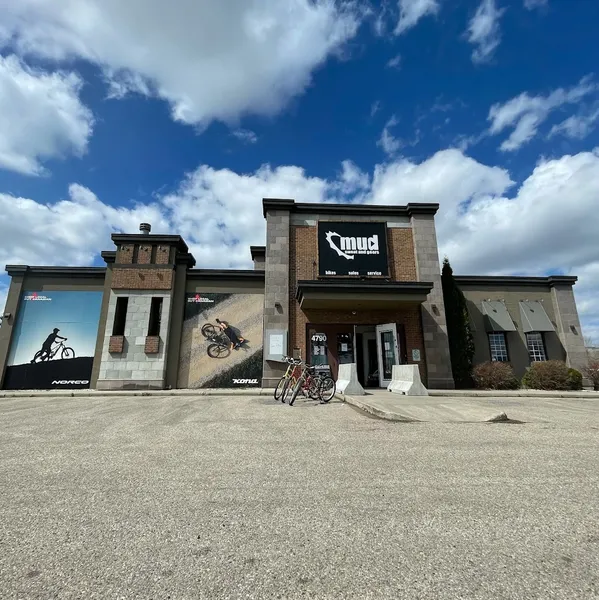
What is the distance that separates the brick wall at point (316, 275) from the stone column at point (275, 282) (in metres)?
0.33

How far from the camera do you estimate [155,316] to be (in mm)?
16297

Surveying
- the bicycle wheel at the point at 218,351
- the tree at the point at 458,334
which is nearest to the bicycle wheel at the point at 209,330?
the bicycle wheel at the point at 218,351

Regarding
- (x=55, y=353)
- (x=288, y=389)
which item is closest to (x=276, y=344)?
(x=288, y=389)

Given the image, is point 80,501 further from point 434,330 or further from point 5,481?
point 434,330

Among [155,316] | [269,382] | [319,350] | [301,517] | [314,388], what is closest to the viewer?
[301,517]

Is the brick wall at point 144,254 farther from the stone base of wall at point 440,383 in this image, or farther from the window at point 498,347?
the window at point 498,347

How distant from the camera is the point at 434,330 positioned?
15.9m

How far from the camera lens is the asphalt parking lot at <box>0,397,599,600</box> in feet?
5.61

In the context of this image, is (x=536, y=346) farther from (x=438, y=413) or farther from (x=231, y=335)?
(x=231, y=335)

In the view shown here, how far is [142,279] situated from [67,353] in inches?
198

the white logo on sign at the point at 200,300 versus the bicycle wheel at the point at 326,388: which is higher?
the white logo on sign at the point at 200,300

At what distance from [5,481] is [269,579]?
3188 mm

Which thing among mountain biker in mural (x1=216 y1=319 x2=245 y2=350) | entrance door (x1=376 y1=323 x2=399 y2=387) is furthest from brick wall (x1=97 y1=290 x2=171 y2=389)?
entrance door (x1=376 y1=323 x2=399 y2=387)

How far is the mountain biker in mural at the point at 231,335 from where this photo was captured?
52.3 ft
